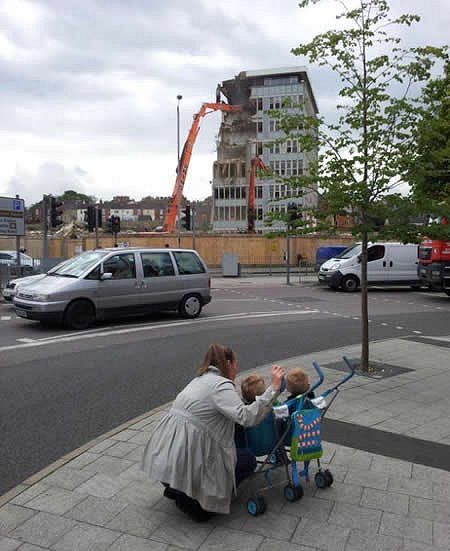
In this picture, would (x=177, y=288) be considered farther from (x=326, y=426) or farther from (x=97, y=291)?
(x=326, y=426)

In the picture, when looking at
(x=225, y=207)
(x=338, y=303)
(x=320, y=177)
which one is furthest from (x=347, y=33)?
(x=225, y=207)

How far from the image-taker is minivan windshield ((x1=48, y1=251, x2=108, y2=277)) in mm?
12477

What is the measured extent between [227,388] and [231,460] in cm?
47

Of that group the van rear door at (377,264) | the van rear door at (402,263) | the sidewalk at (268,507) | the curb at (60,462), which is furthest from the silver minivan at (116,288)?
the van rear door at (402,263)

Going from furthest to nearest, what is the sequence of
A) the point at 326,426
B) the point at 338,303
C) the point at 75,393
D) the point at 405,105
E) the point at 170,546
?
1. the point at 338,303
2. the point at 405,105
3. the point at 75,393
4. the point at 326,426
5. the point at 170,546

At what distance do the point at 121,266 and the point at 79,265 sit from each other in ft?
3.00

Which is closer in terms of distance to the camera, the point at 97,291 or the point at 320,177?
the point at 320,177

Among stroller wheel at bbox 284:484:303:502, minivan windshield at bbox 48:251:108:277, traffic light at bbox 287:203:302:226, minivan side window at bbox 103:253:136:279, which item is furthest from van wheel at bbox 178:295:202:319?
stroller wheel at bbox 284:484:303:502

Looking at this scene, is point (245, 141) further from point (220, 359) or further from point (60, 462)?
point (220, 359)

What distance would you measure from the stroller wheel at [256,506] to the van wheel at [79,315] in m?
8.73

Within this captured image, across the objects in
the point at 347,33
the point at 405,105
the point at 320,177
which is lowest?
the point at 320,177

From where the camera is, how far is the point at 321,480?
13.8 feet

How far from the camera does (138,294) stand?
1298 cm

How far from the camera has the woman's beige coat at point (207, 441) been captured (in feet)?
11.9
